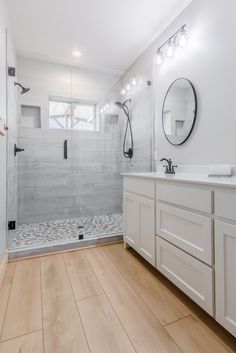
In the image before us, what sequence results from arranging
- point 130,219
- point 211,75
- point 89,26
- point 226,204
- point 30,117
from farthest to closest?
point 30,117 → point 89,26 → point 130,219 → point 211,75 → point 226,204

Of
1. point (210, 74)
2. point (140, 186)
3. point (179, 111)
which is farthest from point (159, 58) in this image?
point (140, 186)

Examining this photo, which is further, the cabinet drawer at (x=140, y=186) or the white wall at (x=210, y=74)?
the cabinet drawer at (x=140, y=186)

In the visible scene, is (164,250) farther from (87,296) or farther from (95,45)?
(95,45)

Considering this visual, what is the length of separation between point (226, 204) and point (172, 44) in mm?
1848

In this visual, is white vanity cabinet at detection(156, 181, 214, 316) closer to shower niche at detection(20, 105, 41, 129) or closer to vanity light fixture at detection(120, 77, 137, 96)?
vanity light fixture at detection(120, 77, 137, 96)

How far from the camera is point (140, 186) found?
181 centimetres

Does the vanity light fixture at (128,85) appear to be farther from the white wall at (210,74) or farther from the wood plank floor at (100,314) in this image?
the wood plank floor at (100,314)

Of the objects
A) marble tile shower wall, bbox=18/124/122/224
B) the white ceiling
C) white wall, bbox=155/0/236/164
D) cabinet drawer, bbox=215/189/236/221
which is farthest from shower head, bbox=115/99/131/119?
cabinet drawer, bbox=215/189/236/221

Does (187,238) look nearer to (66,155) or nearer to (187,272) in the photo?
(187,272)

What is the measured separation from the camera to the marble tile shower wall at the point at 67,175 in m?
2.92

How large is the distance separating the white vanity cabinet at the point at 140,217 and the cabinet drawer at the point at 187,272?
0.44ft

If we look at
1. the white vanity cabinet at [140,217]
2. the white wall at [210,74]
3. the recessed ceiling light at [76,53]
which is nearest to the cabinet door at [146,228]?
the white vanity cabinet at [140,217]

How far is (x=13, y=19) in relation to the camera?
207 centimetres

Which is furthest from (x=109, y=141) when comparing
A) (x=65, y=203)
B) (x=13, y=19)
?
(x=13, y=19)
